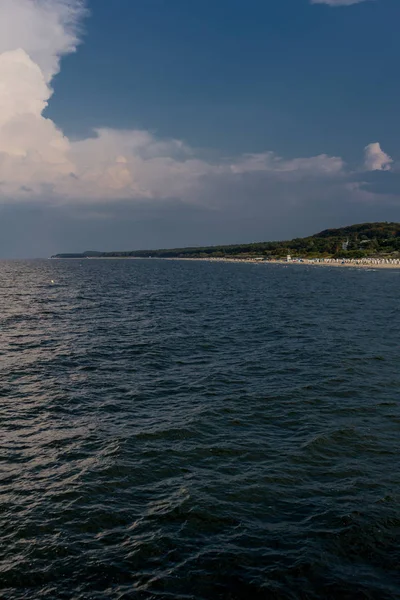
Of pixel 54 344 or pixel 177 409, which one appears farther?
pixel 54 344

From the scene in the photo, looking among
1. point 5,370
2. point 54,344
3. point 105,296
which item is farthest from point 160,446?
point 105,296

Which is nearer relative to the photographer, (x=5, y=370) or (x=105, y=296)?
(x=5, y=370)

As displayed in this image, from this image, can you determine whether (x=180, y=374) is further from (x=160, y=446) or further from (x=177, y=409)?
(x=160, y=446)

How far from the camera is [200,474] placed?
643 inches

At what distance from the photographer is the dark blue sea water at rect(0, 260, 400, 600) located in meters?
11.2

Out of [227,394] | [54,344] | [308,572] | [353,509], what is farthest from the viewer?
[54,344]

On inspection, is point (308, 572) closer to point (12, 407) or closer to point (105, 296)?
point (12, 407)

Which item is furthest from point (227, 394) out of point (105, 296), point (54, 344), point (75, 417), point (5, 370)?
point (105, 296)

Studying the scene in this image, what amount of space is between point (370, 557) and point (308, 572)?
2.02 meters

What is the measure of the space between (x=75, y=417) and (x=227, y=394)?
9.18 metres

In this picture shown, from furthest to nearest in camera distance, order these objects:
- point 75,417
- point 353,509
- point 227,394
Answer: point 227,394
point 75,417
point 353,509

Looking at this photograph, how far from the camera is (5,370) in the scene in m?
30.6

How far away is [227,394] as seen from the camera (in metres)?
25.8

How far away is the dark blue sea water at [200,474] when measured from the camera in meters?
11.2
